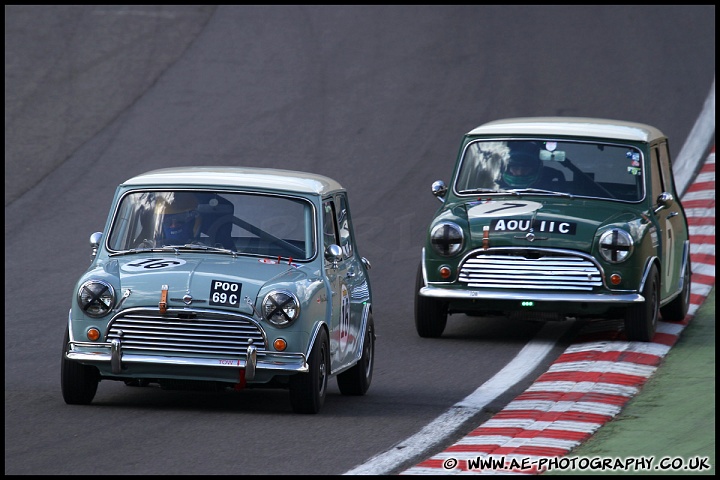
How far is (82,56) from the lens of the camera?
23.6 meters

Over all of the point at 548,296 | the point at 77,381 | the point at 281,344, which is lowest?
the point at 77,381

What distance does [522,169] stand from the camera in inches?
499

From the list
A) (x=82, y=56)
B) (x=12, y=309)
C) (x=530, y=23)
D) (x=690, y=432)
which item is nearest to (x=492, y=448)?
(x=690, y=432)

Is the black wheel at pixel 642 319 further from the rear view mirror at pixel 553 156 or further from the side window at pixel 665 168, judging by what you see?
the side window at pixel 665 168

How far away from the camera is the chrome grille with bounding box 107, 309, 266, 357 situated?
8469mm

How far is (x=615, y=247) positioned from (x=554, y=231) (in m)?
0.53

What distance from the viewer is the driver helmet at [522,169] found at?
12.6 meters

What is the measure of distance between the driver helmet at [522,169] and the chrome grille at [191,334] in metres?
4.73

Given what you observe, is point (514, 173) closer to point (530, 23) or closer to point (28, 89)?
point (28, 89)

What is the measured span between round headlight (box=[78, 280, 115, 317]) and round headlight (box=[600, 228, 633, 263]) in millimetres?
4782

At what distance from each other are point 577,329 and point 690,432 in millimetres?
4450

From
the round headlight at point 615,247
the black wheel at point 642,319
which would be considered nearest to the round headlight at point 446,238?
the round headlight at point 615,247

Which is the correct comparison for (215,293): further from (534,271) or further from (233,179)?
(534,271)

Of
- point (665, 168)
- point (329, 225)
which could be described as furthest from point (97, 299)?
point (665, 168)
